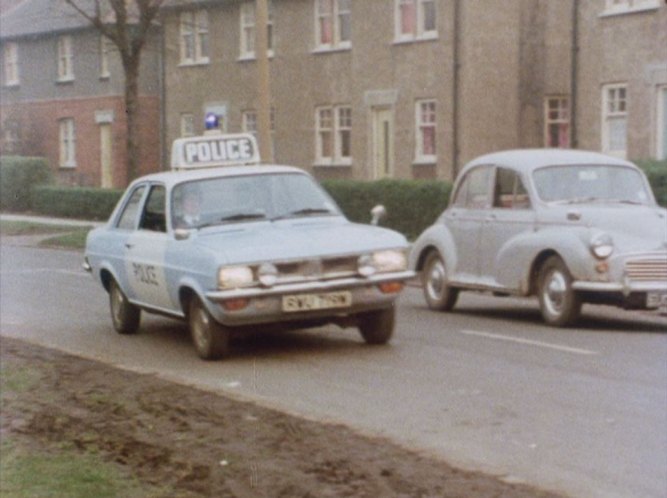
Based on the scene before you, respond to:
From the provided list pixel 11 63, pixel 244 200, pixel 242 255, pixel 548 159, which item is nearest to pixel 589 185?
pixel 548 159

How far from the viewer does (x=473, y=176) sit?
56.7 ft

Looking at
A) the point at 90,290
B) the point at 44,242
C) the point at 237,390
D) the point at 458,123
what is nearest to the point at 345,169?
the point at 458,123

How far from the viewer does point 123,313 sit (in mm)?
15633

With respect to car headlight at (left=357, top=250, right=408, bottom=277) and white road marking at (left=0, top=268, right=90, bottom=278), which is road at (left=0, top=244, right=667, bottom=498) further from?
white road marking at (left=0, top=268, right=90, bottom=278)

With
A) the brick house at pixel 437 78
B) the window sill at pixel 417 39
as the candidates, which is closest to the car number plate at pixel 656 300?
the brick house at pixel 437 78

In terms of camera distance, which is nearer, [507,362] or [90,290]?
[507,362]

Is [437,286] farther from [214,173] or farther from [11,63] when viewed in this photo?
[11,63]

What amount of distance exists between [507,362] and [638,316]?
5.02 meters

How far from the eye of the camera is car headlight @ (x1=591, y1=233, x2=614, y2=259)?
1484cm

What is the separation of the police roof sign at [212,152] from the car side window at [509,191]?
267cm

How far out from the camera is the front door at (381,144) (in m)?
40.3

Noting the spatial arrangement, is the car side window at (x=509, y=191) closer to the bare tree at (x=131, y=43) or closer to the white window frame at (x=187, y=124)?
the bare tree at (x=131, y=43)

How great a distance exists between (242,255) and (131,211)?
3.00m

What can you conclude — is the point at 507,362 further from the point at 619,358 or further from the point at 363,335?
the point at 363,335
